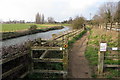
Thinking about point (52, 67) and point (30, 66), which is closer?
point (30, 66)

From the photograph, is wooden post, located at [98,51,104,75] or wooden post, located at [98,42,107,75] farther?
wooden post, located at [98,51,104,75]

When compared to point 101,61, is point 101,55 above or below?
above

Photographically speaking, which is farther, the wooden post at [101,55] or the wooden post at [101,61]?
the wooden post at [101,61]

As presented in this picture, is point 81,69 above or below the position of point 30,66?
below

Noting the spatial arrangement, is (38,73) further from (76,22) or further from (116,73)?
(76,22)

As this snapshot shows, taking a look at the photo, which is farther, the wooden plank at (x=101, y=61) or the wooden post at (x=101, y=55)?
the wooden plank at (x=101, y=61)

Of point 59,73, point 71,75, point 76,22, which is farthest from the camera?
point 76,22

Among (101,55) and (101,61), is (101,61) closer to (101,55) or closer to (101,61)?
(101,61)

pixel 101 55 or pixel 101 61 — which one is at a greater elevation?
pixel 101 55

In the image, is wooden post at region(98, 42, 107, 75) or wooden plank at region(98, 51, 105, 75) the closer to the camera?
wooden post at region(98, 42, 107, 75)

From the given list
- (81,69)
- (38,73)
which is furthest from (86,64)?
(38,73)

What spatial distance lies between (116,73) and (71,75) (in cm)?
186

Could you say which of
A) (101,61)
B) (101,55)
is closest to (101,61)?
(101,61)

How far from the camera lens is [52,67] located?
539 cm
